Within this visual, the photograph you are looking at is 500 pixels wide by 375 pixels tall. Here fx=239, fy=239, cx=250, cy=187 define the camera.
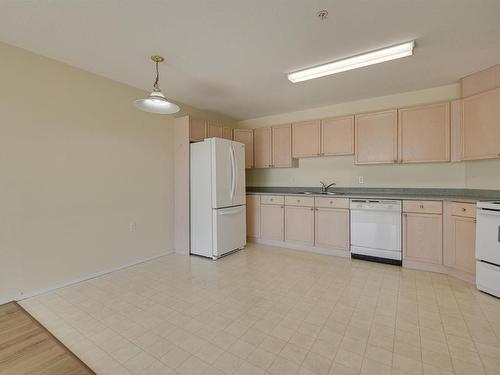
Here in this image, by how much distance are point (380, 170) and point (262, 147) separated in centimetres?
209

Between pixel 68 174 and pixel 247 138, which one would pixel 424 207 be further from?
pixel 68 174

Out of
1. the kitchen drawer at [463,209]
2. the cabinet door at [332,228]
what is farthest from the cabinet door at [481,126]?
the cabinet door at [332,228]

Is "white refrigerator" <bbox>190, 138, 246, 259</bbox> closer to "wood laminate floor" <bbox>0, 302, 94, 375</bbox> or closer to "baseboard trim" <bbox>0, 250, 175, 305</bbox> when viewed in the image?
"baseboard trim" <bbox>0, 250, 175, 305</bbox>

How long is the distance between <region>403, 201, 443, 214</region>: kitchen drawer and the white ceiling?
1593 millimetres

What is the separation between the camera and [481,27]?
2.03 metres

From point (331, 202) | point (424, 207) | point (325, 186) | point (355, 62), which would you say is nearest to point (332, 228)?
point (331, 202)

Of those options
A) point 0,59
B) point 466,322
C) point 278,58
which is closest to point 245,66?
point 278,58

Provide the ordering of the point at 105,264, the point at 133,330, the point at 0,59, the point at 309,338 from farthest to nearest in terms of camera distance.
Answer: the point at 105,264
the point at 0,59
the point at 133,330
the point at 309,338

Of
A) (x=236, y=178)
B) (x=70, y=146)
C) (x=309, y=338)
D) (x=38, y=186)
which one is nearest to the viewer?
(x=309, y=338)

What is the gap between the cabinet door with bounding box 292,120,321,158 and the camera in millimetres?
4090

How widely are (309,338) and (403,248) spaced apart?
2138 millimetres

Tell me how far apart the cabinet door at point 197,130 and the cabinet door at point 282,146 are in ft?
4.37

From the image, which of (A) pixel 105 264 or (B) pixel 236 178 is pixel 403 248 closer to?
(B) pixel 236 178

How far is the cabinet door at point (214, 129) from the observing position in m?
4.12
